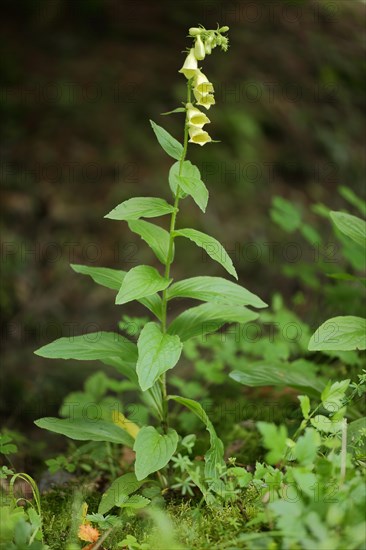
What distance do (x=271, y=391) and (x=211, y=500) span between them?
1.34 meters

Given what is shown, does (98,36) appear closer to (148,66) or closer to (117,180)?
(148,66)

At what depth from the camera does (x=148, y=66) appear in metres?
6.52

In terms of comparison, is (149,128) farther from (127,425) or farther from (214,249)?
(214,249)

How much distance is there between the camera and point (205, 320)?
226 cm

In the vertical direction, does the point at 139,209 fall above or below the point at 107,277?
above

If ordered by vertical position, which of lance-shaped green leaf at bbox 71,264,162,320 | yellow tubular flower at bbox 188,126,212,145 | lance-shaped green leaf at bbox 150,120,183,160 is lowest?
lance-shaped green leaf at bbox 71,264,162,320

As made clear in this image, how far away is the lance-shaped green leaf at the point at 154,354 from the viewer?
6.16 ft

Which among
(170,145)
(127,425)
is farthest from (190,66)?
(127,425)

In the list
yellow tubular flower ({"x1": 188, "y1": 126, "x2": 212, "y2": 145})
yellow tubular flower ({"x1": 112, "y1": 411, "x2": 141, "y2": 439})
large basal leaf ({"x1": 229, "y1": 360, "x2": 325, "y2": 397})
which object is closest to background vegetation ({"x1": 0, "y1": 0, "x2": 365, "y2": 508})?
yellow tubular flower ({"x1": 112, "y1": 411, "x2": 141, "y2": 439})

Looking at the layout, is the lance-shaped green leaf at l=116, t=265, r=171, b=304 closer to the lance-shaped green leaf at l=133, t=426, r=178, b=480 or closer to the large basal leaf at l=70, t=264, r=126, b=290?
the large basal leaf at l=70, t=264, r=126, b=290

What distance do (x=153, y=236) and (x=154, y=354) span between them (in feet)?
1.59

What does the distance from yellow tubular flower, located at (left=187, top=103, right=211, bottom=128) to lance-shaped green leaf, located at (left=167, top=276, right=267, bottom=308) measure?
22.5 inches

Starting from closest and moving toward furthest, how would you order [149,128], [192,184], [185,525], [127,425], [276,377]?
[185,525] → [192,184] → [276,377] → [127,425] → [149,128]

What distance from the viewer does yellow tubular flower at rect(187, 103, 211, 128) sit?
6.36 ft
